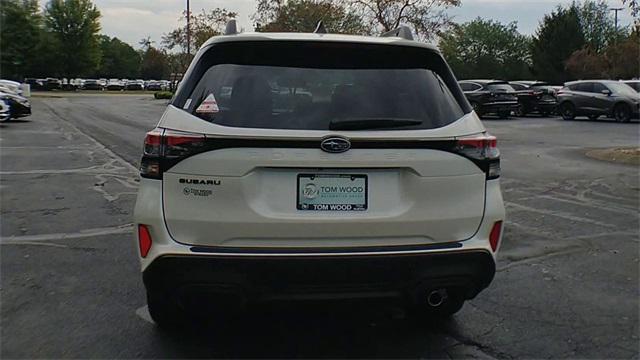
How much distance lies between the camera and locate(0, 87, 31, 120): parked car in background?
23.8 metres

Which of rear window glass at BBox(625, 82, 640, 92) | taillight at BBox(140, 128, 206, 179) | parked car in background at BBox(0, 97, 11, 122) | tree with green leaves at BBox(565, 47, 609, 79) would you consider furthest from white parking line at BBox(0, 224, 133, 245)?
tree with green leaves at BBox(565, 47, 609, 79)

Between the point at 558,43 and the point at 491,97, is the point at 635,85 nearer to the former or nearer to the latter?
the point at 491,97

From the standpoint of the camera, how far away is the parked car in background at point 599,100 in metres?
26.2

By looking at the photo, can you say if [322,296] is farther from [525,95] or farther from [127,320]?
[525,95]

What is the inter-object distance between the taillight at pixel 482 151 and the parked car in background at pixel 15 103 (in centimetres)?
2363

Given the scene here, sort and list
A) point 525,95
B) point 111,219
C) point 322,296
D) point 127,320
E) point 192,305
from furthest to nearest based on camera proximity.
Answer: point 525,95, point 111,219, point 127,320, point 192,305, point 322,296

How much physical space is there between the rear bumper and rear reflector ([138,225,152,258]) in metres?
0.10

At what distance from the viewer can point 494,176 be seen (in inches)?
141

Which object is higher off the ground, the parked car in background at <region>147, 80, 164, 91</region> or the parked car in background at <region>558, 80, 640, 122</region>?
the parked car in background at <region>558, 80, 640, 122</region>

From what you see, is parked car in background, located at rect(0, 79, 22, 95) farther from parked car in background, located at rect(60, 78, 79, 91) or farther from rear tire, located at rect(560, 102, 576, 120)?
parked car in background, located at rect(60, 78, 79, 91)

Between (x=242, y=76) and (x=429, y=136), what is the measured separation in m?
1.04

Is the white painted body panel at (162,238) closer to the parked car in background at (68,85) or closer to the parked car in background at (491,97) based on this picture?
the parked car in background at (491,97)

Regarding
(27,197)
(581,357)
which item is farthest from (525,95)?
(581,357)

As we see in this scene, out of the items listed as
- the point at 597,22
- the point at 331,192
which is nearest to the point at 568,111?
the point at 331,192
